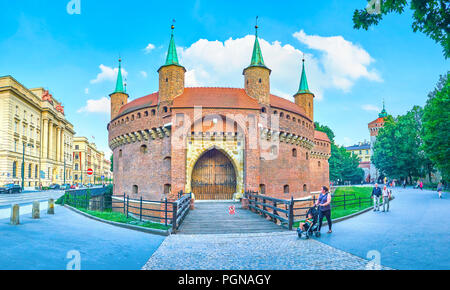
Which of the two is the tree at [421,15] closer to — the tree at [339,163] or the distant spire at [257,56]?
the distant spire at [257,56]

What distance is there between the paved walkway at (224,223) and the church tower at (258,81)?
10385mm

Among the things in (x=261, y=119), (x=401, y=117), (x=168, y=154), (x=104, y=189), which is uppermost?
(x=401, y=117)

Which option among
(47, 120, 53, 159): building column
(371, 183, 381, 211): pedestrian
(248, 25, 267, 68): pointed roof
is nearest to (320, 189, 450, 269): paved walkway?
(371, 183, 381, 211): pedestrian

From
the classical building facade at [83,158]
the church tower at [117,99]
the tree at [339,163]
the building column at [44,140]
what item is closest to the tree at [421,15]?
the church tower at [117,99]

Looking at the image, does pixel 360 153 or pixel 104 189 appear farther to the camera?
pixel 360 153

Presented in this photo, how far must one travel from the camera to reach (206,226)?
40.2ft

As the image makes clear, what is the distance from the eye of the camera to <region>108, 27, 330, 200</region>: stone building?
823 inches

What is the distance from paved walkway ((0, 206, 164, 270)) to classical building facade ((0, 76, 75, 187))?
119 feet

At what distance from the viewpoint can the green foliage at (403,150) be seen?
158 ft

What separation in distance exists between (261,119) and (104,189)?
79.0ft
